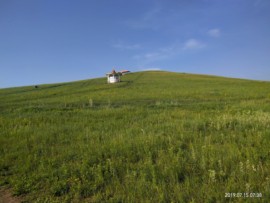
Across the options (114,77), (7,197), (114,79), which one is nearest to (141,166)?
(7,197)

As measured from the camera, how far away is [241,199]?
3.43m

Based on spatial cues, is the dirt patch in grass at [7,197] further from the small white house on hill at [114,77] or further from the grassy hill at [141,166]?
the small white house on hill at [114,77]

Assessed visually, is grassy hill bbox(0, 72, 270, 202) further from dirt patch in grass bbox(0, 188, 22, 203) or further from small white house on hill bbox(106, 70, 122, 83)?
small white house on hill bbox(106, 70, 122, 83)

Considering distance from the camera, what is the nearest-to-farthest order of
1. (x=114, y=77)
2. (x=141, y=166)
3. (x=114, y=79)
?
1. (x=141, y=166)
2. (x=114, y=79)
3. (x=114, y=77)

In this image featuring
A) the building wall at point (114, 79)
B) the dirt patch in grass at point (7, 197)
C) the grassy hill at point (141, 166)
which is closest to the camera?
the grassy hill at point (141, 166)

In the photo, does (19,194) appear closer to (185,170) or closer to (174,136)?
(185,170)

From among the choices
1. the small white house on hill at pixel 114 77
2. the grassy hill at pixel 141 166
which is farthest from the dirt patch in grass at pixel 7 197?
the small white house on hill at pixel 114 77

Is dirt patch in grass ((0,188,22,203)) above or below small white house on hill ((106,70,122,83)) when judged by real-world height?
below

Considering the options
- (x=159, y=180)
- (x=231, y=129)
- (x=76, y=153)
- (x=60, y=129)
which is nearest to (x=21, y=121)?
(x=60, y=129)

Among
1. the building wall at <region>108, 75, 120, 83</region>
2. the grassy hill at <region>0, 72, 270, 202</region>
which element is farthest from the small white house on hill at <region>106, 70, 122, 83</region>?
the grassy hill at <region>0, 72, 270, 202</region>

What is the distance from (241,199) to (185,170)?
1368 mm

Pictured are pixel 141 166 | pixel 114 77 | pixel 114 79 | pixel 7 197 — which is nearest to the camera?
pixel 7 197

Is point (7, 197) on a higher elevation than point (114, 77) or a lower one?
lower

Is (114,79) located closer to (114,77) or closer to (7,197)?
(114,77)
